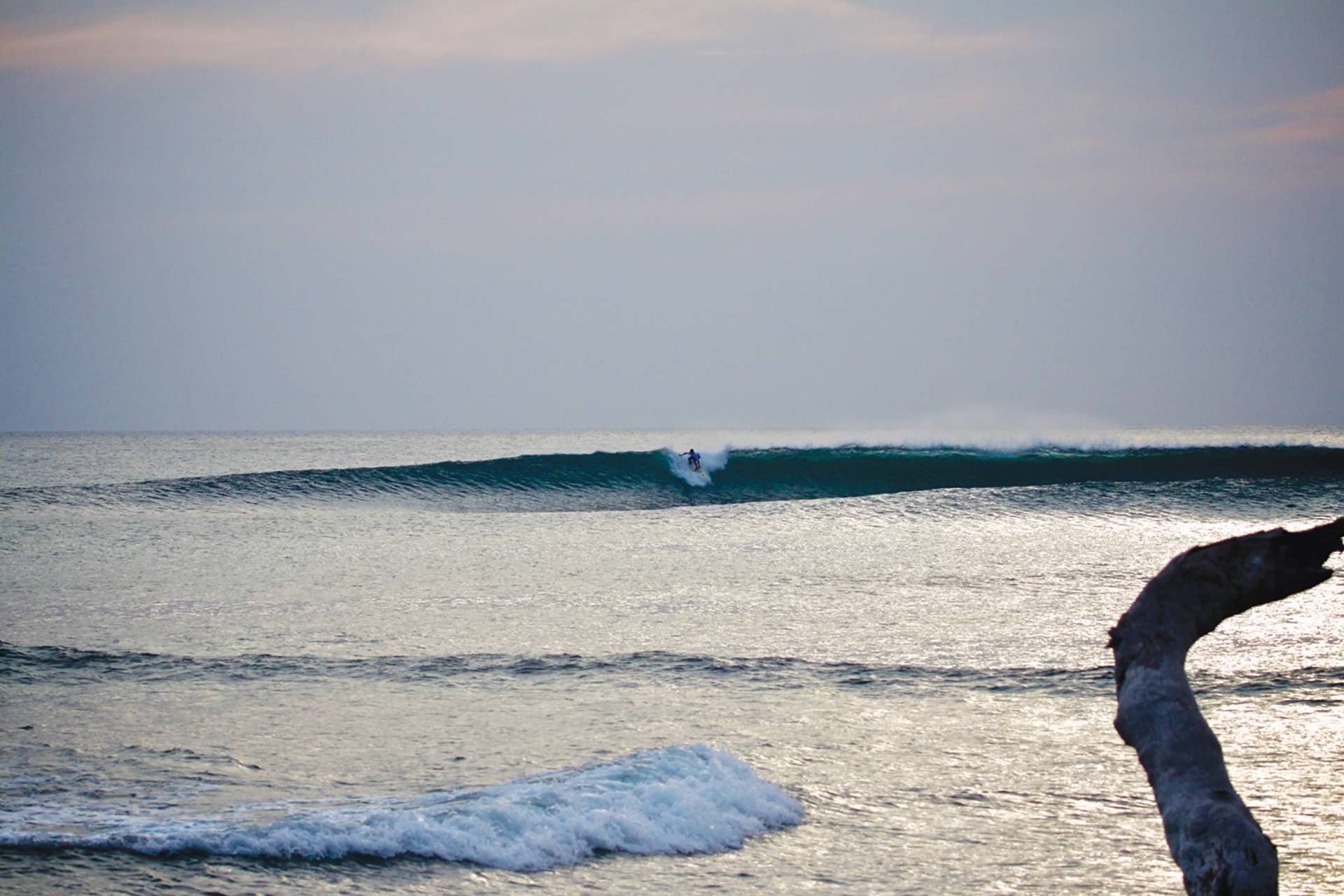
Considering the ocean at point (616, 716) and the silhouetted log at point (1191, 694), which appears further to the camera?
the ocean at point (616, 716)

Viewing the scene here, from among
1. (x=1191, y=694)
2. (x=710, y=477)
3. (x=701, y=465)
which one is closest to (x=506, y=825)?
(x=1191, y=694)

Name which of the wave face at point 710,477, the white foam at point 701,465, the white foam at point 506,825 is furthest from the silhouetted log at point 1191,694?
the white foam at point 701,465

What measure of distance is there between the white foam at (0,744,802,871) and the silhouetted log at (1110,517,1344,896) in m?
3.55

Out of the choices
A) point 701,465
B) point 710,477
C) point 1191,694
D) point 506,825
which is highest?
point 1191,694

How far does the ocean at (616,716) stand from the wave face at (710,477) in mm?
8290

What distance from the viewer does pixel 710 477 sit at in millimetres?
31391

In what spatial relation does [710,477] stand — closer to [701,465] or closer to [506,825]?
[701,465]

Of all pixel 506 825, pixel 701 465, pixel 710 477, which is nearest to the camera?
pixel 506 825

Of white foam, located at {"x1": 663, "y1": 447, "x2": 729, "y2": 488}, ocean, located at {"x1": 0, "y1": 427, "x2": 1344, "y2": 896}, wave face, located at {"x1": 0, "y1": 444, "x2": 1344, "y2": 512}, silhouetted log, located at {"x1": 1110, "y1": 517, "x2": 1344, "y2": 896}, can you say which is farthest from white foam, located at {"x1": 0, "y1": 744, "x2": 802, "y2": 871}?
white foam, located at {"x1": 663, "y1": 447, "x2": 729, "y2": 488}

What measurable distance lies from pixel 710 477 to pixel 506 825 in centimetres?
2634

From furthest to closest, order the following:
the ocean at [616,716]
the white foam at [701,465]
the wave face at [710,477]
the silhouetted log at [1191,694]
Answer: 1. the white foam at [701,465]
2. the wave face at [710,477]
3. the ocean at [616,716]
4. the silhouetted log at [1191,694]

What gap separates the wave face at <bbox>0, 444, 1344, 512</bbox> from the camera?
2553cm

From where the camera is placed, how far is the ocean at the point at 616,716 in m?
4.88

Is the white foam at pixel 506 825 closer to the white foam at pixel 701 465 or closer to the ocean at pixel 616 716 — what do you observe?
the ocean at pixel 616 716
